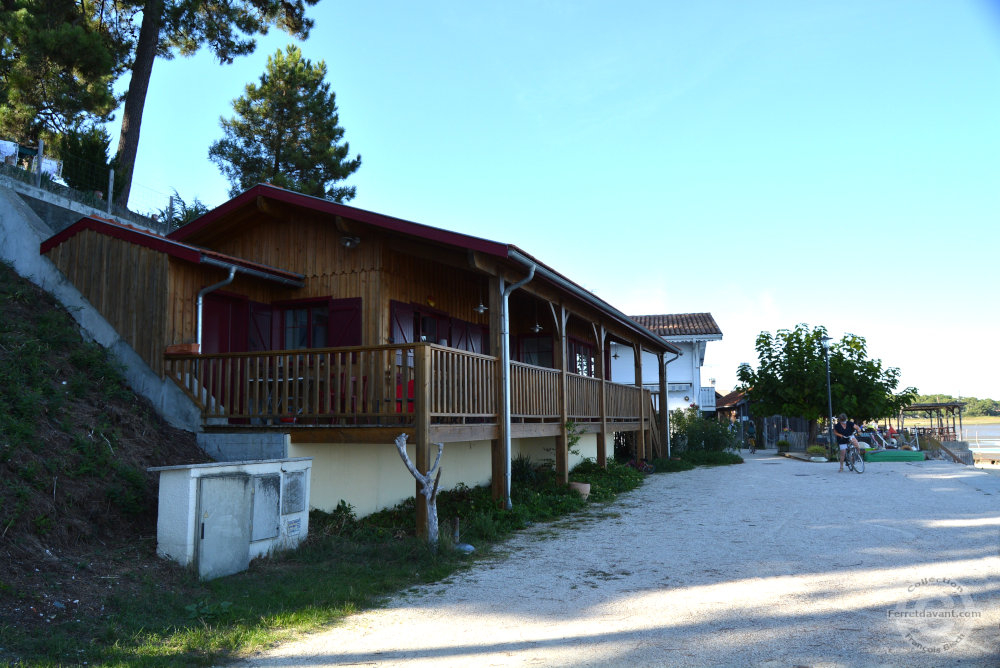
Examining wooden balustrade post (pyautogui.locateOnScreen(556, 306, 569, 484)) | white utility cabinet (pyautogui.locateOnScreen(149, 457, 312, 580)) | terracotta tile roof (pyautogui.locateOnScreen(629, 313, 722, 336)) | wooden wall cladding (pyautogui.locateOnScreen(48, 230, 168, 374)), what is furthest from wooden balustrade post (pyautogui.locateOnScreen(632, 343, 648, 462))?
white utility cabinet (pyautogui.locateOnScreen(149, 457, 312, 580))

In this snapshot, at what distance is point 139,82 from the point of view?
19766 mm

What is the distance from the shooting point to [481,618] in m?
5.68

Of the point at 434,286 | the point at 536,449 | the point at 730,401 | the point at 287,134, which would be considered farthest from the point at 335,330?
the point at 730,401

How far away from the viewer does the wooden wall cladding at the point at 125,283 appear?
10.6 metres

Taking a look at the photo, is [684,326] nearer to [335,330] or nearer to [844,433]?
[844,433]

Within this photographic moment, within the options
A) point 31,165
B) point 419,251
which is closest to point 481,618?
point 419,251

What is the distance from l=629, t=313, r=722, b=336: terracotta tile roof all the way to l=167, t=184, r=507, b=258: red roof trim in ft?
72.6

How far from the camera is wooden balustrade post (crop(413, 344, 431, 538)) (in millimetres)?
8750

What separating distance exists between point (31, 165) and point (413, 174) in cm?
1213

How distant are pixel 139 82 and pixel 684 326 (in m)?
24.7

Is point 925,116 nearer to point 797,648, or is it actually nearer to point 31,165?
point 797,648

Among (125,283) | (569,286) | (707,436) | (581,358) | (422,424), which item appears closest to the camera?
(422,424)

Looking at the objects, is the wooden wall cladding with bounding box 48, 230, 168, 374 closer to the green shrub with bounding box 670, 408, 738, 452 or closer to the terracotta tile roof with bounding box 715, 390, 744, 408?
the green shrub with bounding box 670, 408, 738, 452

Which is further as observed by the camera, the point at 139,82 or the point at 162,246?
the point at 139,82
